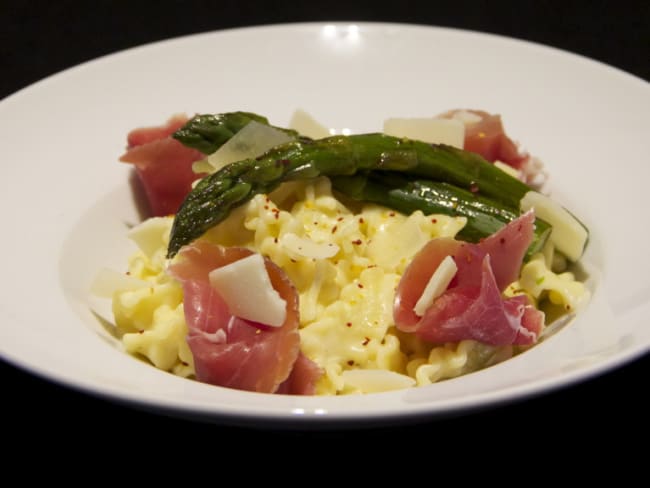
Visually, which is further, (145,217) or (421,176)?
(145,217)

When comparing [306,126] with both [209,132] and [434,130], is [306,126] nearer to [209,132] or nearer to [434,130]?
[209,132]

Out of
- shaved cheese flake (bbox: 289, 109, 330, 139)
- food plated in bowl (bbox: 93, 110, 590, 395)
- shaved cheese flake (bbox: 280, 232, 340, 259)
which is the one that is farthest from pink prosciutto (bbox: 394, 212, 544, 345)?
shaved cheese flake (bbox: 289, 109, 330, 139)

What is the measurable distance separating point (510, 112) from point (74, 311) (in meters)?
2.71

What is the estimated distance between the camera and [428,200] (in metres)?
3.42

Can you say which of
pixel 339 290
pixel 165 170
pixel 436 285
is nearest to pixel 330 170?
pixel 339 290

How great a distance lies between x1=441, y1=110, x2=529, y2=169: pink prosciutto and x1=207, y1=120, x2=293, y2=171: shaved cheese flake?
1.01m

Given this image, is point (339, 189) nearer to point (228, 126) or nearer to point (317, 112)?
point (228, 126)

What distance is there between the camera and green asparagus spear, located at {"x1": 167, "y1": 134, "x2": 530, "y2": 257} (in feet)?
10.3

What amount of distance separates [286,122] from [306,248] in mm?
1779

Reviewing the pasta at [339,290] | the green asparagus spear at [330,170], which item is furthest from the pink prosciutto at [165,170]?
the green asparagus spear at [330,170]

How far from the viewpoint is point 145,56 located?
4.72 meters

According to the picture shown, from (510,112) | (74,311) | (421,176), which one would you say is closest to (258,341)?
(74,311)

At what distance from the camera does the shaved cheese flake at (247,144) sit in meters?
3.40

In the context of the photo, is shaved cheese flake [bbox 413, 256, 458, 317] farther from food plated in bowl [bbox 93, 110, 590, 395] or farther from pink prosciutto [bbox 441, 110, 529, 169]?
pink prosciutto [bbox 441, 110, 529, 169]
